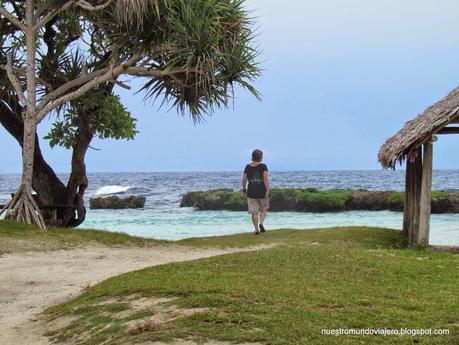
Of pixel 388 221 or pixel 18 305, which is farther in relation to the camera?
pixel 388 221

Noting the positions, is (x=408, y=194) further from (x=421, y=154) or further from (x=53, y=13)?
(x=53, y=13)

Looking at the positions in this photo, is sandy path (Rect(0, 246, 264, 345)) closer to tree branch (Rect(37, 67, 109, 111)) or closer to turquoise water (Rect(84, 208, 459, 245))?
tree branch (Rect(37, 67, 109, 111))

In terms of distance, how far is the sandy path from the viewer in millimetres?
6761

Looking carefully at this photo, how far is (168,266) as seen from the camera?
8.32 metres

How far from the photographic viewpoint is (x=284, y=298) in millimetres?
5918

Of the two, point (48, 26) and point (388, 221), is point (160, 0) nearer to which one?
point (48, 26)

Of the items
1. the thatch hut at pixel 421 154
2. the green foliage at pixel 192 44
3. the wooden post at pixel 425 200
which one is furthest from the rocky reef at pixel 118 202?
the wooden post at pixel 425 200

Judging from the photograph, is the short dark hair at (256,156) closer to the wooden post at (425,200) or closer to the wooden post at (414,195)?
the wooden post at (414,195)

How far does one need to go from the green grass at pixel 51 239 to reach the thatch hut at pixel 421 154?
18.8ft

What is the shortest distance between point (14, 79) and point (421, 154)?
9.34 metres

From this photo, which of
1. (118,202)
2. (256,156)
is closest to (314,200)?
(118,202)

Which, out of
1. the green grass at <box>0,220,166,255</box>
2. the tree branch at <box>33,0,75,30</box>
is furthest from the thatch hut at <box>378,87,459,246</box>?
the tree branch at <box>33,0,75,30</box>

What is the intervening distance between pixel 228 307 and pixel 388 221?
21631 millimetres

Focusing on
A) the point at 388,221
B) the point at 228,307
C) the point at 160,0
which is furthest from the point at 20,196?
the point at 388,221
